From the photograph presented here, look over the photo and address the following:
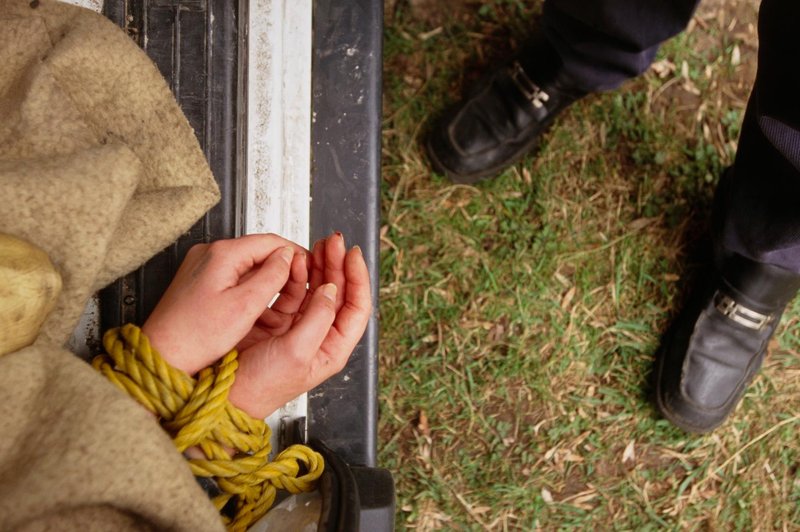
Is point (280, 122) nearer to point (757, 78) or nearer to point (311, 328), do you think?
point (311, 328)

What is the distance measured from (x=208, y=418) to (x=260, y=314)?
5.8 inches

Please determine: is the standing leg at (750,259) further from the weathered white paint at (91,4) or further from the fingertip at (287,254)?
the weathered white paint at (91,4)

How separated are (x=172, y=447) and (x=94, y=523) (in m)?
0.10

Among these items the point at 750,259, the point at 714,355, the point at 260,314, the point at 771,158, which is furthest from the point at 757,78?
the point at 260,314

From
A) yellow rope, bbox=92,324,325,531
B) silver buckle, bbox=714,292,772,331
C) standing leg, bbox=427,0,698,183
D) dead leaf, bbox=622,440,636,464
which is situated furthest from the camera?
dead leaf, bbox=622,440,636,464

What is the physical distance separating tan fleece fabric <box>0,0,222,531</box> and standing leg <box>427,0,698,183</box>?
2.25 ft

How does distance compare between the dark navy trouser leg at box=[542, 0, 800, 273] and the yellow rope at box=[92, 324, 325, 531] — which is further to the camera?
the dark navy trouser leg at box=[542, 0, 800, 273]

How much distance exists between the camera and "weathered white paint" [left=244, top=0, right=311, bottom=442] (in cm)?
105

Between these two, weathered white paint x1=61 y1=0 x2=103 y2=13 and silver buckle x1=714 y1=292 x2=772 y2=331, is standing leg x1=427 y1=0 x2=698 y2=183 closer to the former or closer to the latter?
silver buckle x1=714 y1=292 x2=772 y2=331

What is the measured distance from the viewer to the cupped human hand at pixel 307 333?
32.8 inches

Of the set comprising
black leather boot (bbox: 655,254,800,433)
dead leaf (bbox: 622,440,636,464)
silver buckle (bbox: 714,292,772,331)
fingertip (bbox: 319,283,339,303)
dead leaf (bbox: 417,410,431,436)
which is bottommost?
dead leaf (bbox: 622,440,636,464)

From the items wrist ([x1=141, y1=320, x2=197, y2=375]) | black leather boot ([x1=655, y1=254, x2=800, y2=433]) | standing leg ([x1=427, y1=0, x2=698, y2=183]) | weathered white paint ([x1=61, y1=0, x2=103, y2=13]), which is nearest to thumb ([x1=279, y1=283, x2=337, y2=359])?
wrist ([x1=141, y1=320, x2=197, y2=375])

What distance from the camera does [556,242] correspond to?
1.50 meters

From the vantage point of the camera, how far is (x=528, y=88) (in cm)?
144
